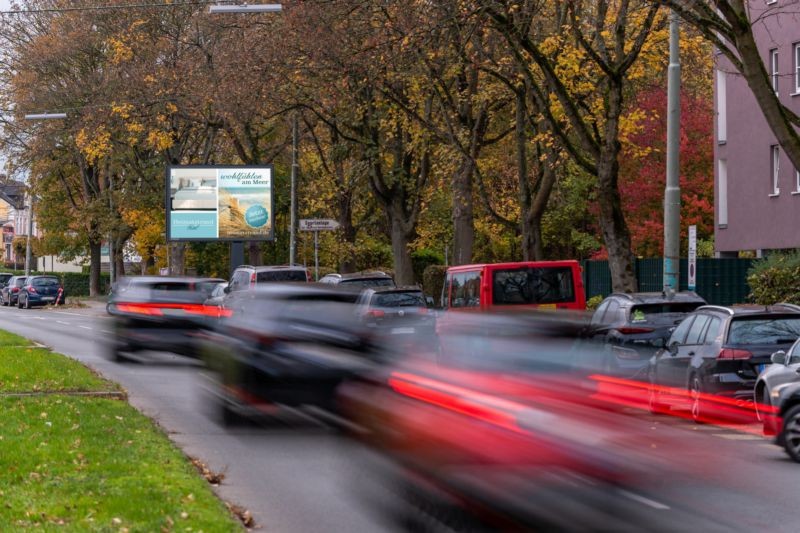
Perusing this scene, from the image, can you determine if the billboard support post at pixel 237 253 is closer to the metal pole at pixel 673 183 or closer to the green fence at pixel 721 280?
the green fence at pixel 721 280

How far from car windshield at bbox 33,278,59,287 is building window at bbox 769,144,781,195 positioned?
133 ft

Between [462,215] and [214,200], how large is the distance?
11680mm

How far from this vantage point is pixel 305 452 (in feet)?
41.4

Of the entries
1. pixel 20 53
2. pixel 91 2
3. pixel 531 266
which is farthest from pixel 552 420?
pixel 20 53

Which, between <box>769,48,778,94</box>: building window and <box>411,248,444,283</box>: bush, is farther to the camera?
<box>411,248,444,283</box>: bush

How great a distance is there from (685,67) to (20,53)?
115 feet

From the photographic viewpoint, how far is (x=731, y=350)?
1534 centimetres

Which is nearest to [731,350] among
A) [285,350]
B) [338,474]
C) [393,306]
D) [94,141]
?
[285,350]

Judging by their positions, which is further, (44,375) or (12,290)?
(12,290)

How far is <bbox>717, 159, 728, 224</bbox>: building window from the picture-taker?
42.7 meters

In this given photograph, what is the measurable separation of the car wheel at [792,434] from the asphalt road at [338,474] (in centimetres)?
12

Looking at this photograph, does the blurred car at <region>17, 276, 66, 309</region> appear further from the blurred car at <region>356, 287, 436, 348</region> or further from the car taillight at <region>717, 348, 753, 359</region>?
the car taillight at <region>717, 348, 753, 359</region>

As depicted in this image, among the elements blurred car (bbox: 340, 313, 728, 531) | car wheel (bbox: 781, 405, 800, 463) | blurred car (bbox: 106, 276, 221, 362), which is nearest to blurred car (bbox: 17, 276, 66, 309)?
blurred car (bbox: 106, 276, 221, 362)

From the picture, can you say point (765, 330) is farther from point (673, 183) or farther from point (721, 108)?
point (721, 108)
